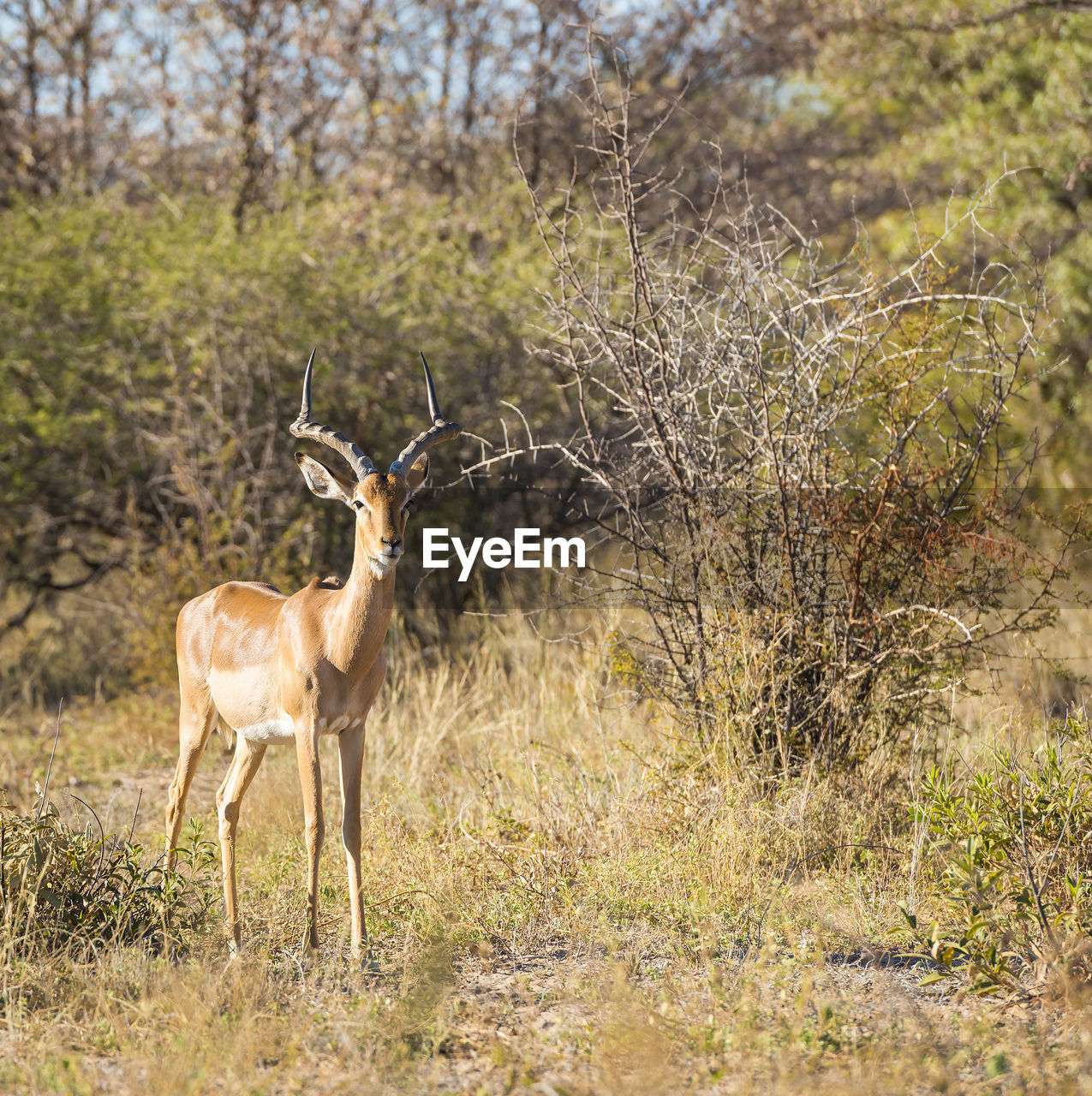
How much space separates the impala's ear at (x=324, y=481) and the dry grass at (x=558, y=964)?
160 cm

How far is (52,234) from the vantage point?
36.3 ft

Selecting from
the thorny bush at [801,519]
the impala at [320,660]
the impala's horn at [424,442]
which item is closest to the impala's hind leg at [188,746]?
the impala at [320,660]

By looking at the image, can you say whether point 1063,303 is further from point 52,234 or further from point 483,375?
point 52,234

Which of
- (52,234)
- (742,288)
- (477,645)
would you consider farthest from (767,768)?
(52,234)

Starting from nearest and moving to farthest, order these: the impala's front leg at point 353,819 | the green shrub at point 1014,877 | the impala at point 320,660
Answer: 1. the green shrub at point 1014,877
2. the impala at point 320,660
3. the impala's front leg at point 353,819

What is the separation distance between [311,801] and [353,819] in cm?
20

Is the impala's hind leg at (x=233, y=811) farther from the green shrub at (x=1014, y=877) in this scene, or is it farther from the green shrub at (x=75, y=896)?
the green shrub at (x=1014, y=877)

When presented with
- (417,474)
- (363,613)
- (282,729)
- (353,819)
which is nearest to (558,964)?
(353,819)

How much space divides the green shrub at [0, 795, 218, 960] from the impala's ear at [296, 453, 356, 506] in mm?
1577

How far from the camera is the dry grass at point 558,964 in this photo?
12.5 feet

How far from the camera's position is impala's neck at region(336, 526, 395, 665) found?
4.77m

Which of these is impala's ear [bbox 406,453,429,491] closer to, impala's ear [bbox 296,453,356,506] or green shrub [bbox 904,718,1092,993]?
impala's ear [bbox 296,453,356,506]

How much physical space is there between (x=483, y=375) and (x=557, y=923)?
284 inches

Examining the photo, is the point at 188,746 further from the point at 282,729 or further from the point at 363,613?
the point at 363,613
